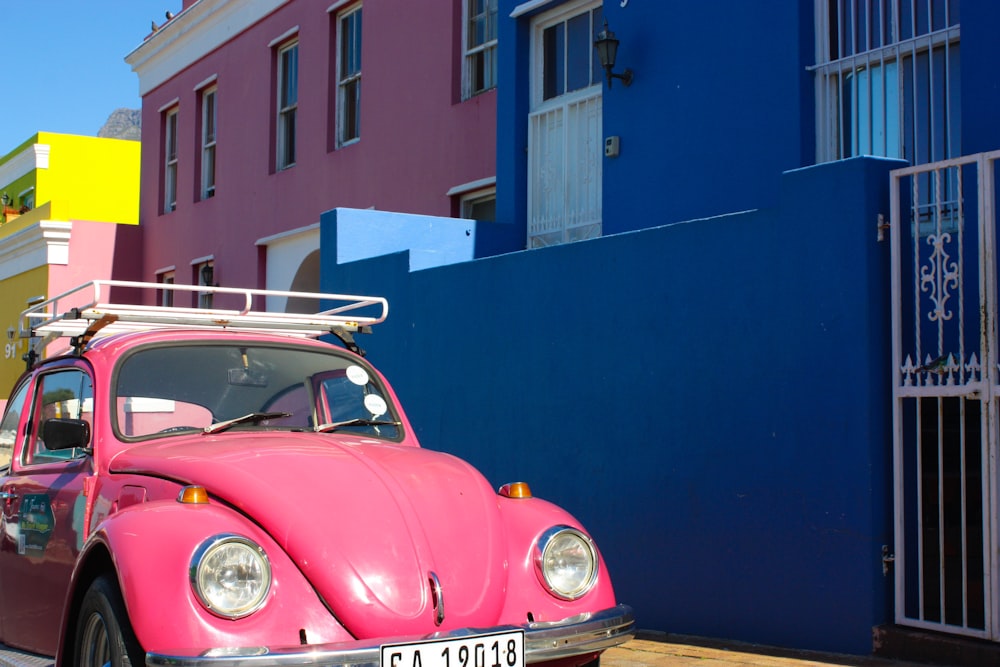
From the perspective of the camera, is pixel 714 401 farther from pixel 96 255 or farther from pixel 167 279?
pixel 96 255

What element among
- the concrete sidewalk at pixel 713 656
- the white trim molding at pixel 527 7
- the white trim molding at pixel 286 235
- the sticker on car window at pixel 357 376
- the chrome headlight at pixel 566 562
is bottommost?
the concrete sidewalk at pixel 713 656

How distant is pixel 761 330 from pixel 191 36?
13.7m

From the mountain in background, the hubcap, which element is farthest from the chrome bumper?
the mountain in background

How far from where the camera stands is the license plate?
3590 millimetres

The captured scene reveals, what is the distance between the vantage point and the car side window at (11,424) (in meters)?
5.89

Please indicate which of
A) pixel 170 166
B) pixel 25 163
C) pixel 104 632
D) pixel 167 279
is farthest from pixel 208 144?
pixel 104 632

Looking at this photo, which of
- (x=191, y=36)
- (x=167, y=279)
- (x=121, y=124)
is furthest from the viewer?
(x=121, y=124)

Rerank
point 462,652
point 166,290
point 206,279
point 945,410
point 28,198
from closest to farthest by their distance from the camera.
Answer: point 462,652 → point 945,410 → point 206,279 → point 166,290 → point 28,198

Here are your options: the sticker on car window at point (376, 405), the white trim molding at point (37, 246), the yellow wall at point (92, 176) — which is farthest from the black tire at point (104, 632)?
the yellow wall at point (92, 176)

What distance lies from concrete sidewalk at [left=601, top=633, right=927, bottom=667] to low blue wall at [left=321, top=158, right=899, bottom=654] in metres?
0.11

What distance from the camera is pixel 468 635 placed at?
12.2 ft

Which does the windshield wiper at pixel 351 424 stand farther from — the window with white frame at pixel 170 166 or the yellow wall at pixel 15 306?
the yellow wall at pixel 15 306

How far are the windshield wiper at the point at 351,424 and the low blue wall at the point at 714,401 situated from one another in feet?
6.89

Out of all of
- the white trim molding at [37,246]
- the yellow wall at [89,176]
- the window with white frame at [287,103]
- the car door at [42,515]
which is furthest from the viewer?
the yellow wall at [89,176]
